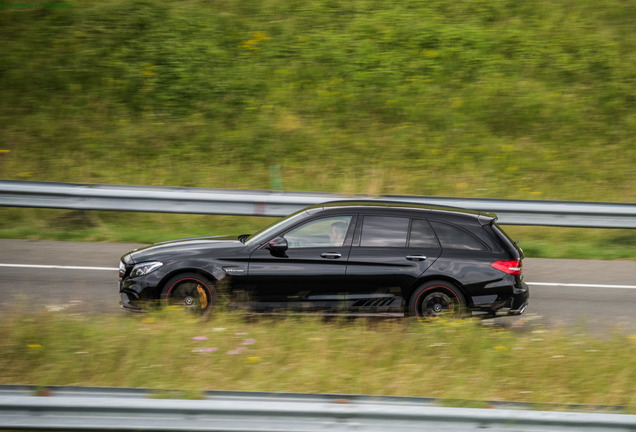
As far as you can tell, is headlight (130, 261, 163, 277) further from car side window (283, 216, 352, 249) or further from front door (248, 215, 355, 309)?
car side window (283, 216, 352, 249)

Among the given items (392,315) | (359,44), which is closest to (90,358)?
(392,315)

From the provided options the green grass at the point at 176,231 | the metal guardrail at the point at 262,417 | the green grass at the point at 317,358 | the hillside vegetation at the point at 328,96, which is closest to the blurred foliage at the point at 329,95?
the hillside vegetation at the point at 328,96

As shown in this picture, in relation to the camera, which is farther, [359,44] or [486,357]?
[359,44]

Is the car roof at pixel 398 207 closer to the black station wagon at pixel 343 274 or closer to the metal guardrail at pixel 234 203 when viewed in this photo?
the black station wagon at pixel 343 274

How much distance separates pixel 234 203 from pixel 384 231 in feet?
15.2

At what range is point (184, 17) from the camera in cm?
1733

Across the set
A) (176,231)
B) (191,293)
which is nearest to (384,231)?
(191,293)

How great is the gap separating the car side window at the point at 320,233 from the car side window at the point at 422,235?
729 mm

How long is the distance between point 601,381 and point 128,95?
1314cm

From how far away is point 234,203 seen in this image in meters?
11.7

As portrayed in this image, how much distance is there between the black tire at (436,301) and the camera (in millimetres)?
7461

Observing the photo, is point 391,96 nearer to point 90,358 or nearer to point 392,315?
point 392,315

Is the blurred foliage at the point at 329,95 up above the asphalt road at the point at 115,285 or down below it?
above

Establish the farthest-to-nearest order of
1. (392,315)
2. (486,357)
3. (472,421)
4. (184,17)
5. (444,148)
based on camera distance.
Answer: (184,17) → (444,148) → (392,315) → (486,357) → (472,421)
